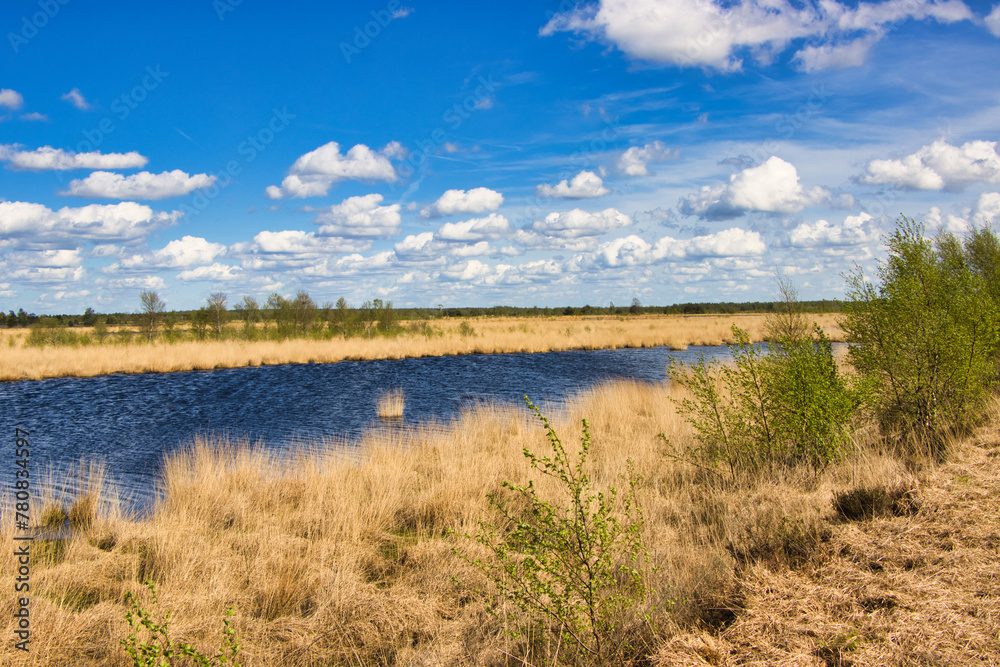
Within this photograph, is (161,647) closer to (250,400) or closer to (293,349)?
(250,400)

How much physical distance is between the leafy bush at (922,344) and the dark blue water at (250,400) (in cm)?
1015

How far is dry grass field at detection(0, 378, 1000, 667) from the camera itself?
345cm

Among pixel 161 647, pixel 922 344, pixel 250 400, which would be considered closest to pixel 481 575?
pixel 161 647

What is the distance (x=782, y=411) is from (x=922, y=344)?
86.3 inches

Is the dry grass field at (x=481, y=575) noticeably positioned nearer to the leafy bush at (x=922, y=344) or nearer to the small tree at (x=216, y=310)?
the leafy bush at (x=922, y=344)

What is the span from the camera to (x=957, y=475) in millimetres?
5328

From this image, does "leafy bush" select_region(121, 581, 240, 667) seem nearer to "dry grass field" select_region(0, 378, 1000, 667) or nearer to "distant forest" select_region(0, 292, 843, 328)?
"dry grass field" select_region(0, 378, 1000, 667)

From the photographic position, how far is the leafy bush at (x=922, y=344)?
706 cm

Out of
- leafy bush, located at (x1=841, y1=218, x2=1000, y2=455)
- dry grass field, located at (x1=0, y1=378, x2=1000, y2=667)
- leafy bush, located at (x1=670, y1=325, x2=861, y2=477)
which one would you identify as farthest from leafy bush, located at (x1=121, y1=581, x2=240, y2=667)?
leafy bush, located at (x1=841, y1=218, x2=1000, y2=455)

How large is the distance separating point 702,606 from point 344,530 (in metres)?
3.94

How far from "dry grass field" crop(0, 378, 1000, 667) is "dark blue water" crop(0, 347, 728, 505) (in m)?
3.58

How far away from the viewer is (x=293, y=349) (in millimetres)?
33312

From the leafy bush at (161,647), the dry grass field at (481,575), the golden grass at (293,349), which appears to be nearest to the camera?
the leafy bush at (161,647)

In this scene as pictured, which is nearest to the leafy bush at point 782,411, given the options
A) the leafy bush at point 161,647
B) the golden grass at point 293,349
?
the leafy bush at point 161,647
